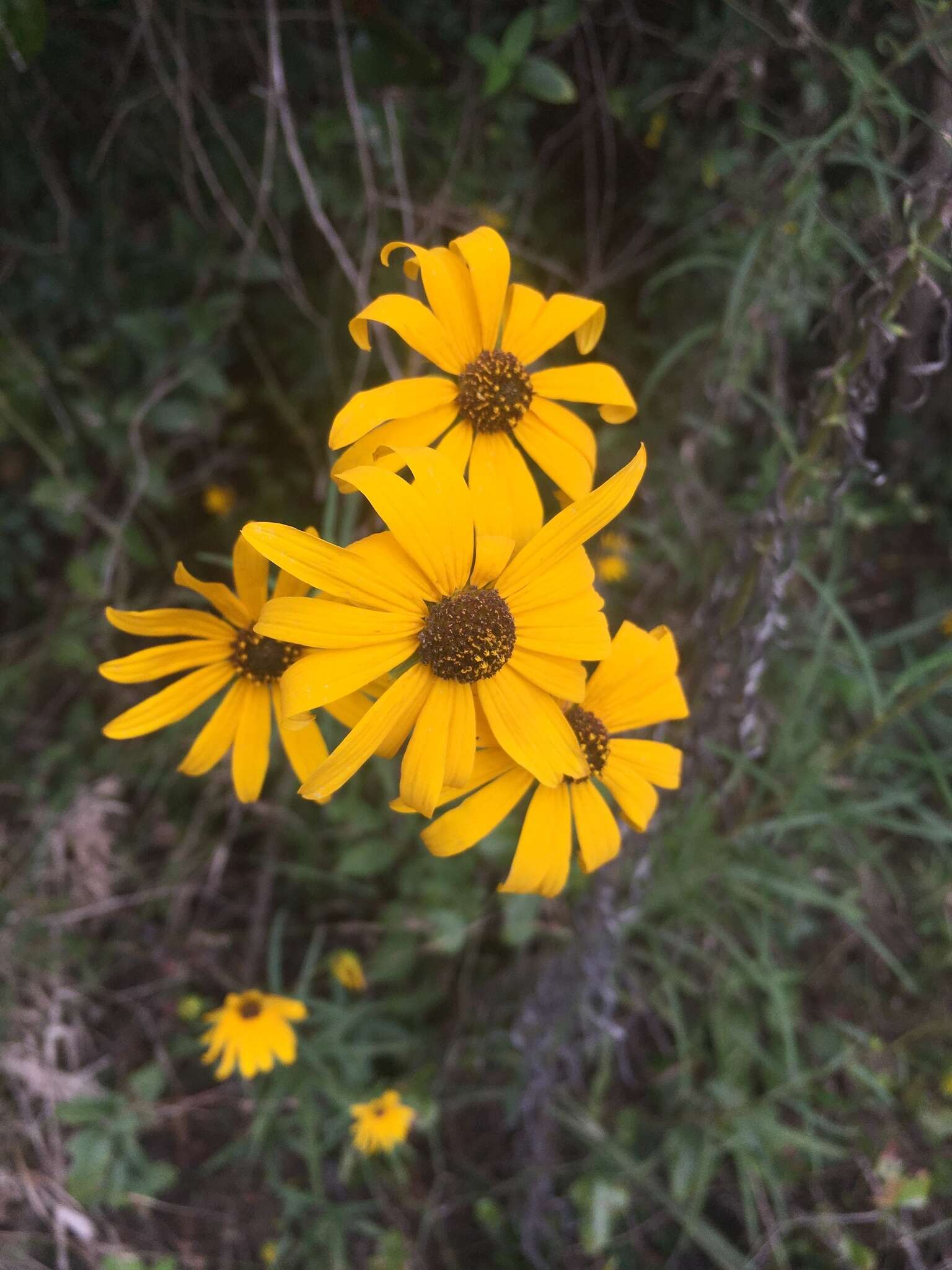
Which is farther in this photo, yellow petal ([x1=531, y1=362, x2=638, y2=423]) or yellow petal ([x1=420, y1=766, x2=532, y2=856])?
yellow petal ([x1=531, y1=362, x2=638, y2=423])

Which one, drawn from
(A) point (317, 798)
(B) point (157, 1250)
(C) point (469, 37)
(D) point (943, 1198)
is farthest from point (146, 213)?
(D) point (943, 1198)

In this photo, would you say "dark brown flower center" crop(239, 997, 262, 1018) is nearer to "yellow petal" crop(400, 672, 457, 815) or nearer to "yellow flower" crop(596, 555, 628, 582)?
"yellow petal" crop(400, 672, 457, 815)

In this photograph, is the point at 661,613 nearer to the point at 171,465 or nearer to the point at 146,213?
the point at 171,465

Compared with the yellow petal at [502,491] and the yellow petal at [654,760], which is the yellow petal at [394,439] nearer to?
the yellow petal at [502,491]

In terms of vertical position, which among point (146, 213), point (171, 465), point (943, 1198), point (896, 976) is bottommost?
point (943, 1198)

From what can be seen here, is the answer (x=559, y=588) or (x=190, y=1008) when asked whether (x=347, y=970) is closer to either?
(x=190, y=1008)

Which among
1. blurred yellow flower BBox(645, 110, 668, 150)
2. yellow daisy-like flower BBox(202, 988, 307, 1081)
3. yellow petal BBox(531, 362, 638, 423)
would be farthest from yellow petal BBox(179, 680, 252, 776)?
blurred yellow flower BBox(645, 110, 668, 150)

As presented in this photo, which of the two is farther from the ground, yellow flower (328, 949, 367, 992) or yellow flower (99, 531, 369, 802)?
yellow flower (99, 531, 369, 802)
